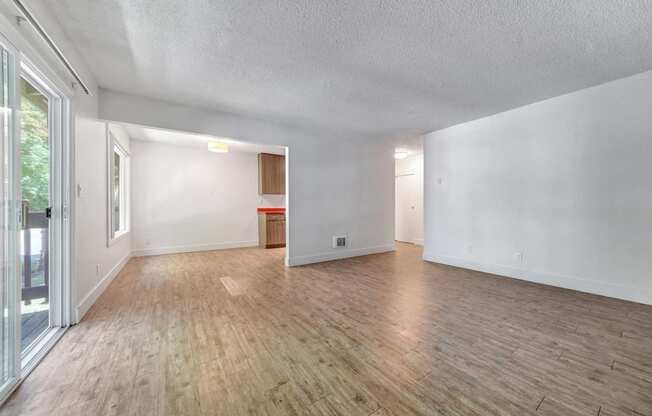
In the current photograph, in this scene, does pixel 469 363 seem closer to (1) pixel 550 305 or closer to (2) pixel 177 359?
(1) pixel 550 305

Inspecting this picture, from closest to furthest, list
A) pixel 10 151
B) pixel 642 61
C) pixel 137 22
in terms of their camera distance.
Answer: pixel 10 151, pixel 137 22, pixel 642 61

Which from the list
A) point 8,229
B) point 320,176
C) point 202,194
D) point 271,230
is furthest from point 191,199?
point 8,229

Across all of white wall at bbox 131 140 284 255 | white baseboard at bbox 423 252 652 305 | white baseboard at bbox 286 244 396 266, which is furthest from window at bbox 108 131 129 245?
white baseboard at bbox 423 252 652 305

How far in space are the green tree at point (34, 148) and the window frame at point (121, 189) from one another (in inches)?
57.9

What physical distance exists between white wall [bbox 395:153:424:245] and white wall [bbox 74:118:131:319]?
21.7ft

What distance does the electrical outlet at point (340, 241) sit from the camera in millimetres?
5219

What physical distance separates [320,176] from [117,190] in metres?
3.54

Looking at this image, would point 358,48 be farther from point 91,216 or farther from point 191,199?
point 191,199

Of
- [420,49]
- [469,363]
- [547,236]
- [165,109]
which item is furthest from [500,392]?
[165,109]

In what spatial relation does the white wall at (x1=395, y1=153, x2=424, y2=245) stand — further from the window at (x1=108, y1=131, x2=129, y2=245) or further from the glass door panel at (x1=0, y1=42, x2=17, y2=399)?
the glass door panel at (x1=0, y1=42, x2=17, y2=399)

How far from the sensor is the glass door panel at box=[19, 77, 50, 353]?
1.94 m

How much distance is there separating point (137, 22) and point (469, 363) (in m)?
3.49

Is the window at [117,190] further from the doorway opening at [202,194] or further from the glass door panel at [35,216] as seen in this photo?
the glass door panel at [35,216]

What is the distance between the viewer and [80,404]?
4.68 feet
